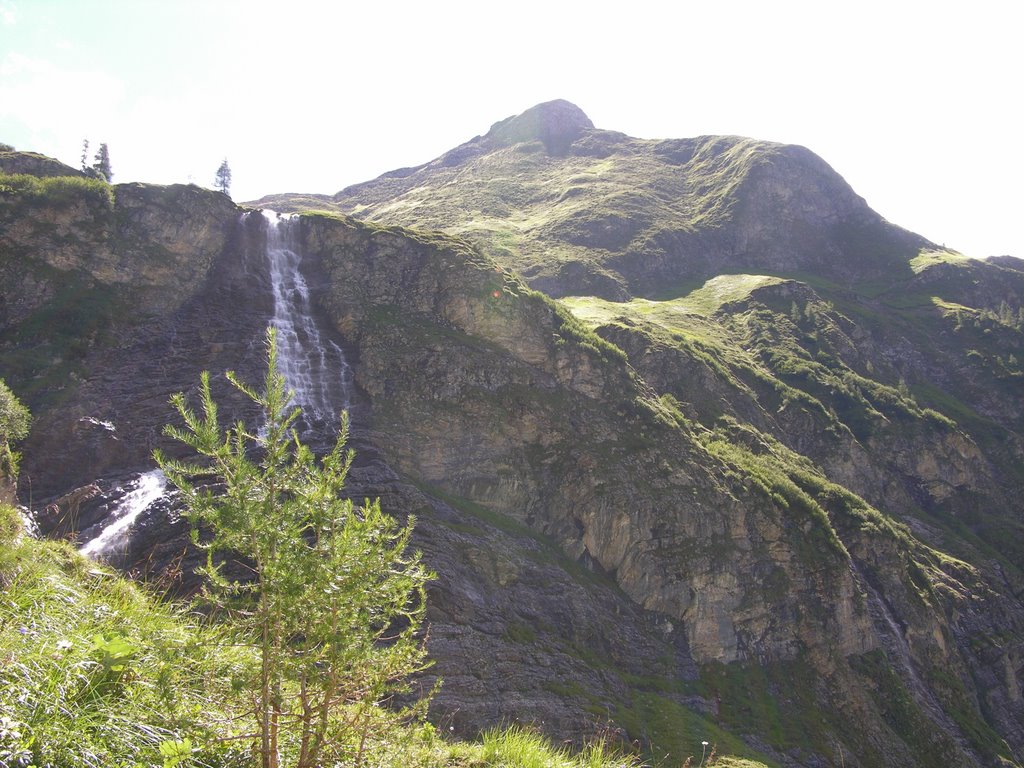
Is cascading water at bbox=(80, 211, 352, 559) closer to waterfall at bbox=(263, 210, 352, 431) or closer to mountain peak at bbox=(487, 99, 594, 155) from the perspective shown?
waterfall at bbox=(263, 210, 352, 431)

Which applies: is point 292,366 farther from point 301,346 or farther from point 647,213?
point 647,213

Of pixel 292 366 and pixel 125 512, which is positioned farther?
pixel 292 366

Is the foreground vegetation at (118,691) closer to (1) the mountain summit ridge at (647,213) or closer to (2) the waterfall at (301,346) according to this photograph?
(2) the waterfall at (301,346)

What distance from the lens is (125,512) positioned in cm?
2738

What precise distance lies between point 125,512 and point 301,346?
55.0ft

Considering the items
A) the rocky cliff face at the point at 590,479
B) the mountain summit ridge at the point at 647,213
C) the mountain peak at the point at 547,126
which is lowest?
the rocky cliff face at the point at 590,479

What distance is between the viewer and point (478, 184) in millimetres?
134875

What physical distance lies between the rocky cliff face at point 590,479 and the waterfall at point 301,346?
3.52ft

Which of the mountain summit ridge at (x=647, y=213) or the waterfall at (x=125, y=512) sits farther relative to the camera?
the mountain summit ridge at (x=647, y=213)

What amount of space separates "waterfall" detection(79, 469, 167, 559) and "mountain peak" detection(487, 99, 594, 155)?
149412 millimetres

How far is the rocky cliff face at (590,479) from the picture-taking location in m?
28.9

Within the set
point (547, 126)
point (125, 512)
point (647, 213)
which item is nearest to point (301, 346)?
point (125, 512)

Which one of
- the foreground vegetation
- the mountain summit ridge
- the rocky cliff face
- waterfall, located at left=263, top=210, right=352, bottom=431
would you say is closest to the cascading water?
waterfall, located at left=263, top=210, right=352, bottom=431

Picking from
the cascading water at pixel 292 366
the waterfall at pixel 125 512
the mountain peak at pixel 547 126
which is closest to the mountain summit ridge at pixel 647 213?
the mountain peak at pixel 547 126
